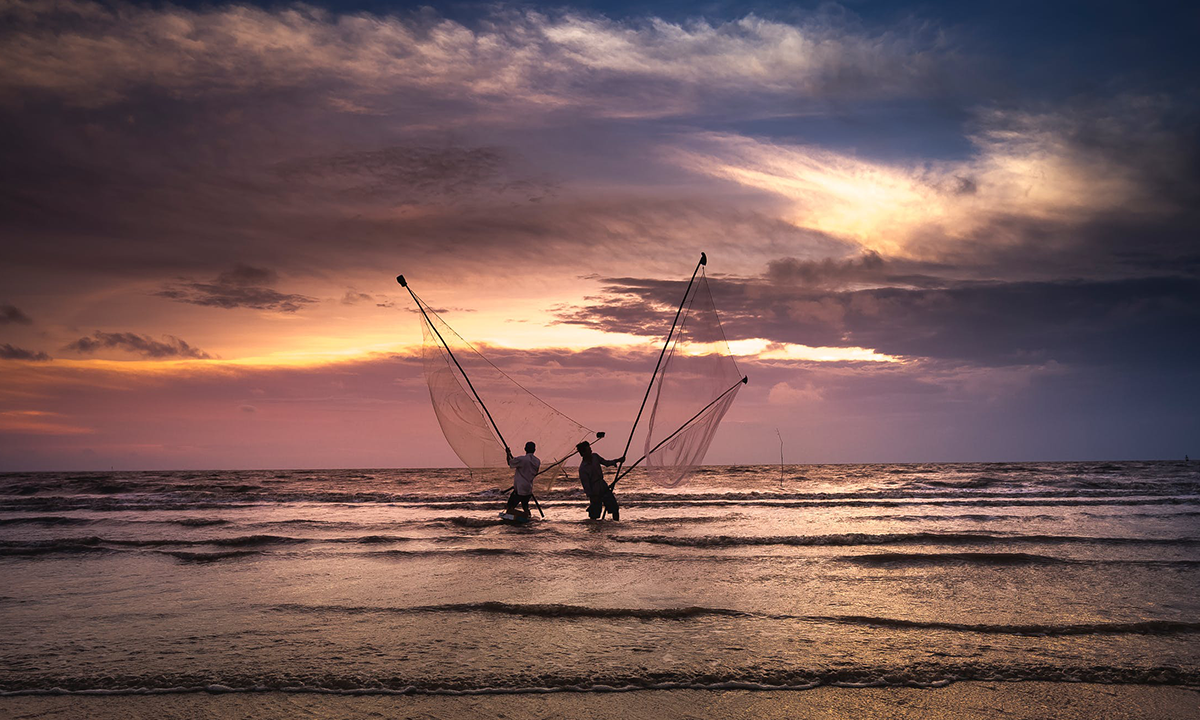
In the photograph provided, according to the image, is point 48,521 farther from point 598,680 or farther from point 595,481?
point 598,680

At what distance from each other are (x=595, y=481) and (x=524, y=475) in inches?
73.4

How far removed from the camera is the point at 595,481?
18.1 metres

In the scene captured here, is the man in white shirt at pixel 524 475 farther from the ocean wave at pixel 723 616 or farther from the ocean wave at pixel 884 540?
the ocean wave at pixel 723 616

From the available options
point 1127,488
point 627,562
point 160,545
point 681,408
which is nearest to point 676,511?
point 681,408

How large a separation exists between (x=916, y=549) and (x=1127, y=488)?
2687cm

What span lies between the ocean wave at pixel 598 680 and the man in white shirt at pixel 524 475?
1089 centimetres

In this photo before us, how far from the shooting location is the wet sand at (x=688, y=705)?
17.2 ft

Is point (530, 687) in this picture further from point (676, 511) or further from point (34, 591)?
point (676, 511)

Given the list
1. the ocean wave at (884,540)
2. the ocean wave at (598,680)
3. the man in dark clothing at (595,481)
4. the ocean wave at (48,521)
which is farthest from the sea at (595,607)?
Result: the ocean wave at (48,521)

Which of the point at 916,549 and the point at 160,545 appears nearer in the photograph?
the point at 916,549

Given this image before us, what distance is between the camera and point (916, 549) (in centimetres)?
1347

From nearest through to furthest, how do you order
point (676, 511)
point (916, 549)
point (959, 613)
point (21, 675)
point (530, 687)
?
point (530, 687), point (21, 675), point (959, 613), point (916, 549), point (676, 511)

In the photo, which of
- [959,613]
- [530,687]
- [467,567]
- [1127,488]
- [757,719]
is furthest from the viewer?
[1127,488]

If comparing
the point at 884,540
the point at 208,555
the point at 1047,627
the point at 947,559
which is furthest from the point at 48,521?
the point at 1047,627
